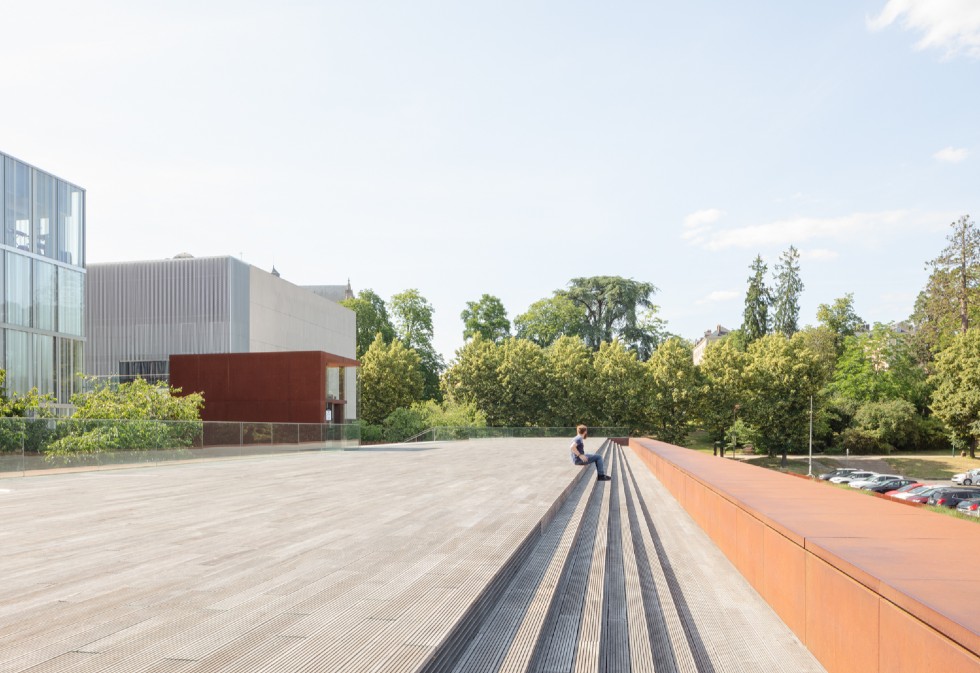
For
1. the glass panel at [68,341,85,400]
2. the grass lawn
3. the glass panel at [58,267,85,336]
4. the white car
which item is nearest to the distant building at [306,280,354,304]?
the glass panel at [68,341,85,400]

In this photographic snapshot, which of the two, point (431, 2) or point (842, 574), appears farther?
point (431, 2)

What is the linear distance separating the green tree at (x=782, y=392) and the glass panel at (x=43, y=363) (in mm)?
44015

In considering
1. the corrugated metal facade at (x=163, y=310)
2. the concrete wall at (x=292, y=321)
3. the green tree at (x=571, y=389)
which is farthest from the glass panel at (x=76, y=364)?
the green tree at (x=571, y=389)

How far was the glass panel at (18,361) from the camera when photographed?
3152 centimetres

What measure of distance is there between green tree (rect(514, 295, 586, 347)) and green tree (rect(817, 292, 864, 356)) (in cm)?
3071

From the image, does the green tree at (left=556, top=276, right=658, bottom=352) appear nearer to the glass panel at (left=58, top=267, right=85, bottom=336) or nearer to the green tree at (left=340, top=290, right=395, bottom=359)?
the green tree at (left=340, top=290, right=395, bottom=359)

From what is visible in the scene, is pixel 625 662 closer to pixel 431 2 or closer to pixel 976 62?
pixel 431 2

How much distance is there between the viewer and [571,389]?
54.8 meters

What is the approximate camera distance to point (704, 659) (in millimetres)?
3963

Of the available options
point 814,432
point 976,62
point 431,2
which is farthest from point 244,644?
point 814,432

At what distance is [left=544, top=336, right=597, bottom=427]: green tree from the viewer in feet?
180

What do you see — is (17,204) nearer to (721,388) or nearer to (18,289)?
(18,289)

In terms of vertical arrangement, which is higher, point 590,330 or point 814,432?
point 590,330

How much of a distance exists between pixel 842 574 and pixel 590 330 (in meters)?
64.4
